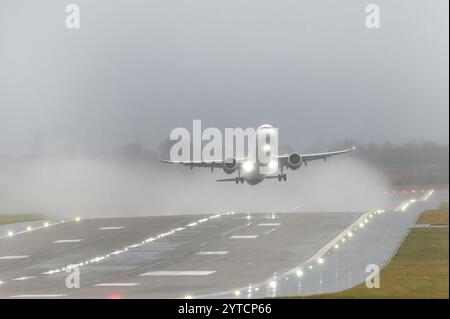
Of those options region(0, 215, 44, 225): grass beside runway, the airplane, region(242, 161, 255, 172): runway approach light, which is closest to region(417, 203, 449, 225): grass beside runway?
the airplane

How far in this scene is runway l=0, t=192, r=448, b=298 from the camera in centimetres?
4097

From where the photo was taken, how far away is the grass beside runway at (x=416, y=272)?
3769 cm

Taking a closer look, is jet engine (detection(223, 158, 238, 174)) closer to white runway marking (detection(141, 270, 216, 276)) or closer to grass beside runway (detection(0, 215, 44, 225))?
grass beside runway (detection(0, 215, 44, 225))

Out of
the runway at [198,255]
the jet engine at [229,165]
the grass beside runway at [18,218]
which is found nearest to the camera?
the runway at [198,255]

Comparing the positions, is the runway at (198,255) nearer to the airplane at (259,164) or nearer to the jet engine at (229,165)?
the airplane at (259,164)

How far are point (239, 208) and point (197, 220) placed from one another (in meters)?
34.1

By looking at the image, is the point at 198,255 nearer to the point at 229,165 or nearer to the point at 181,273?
the point at 181,273

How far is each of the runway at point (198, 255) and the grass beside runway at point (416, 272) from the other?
1.19m

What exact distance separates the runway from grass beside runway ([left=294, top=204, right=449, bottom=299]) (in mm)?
1188

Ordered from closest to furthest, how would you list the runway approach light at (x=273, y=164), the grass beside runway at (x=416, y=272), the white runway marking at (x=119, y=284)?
the grass beside runway at (x=416, y=272)
the white runway marking at (x=119, y=284)
the runway approach light at (x=273, y=164)

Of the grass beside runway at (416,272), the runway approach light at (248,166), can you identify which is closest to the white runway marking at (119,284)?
the grass beside runway at (416,272)

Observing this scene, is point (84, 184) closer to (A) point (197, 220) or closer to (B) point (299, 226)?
(A) point (197, 220)

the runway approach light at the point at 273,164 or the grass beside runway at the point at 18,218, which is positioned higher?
the runway approach light at the point at 273,164
